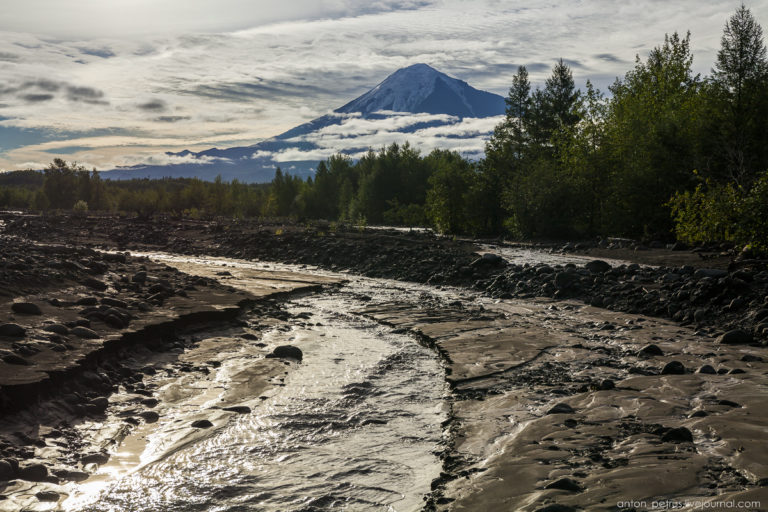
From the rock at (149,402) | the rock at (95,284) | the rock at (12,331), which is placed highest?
the rock at (12,331)

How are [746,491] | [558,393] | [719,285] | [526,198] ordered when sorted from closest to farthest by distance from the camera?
[746,491], [558,393], [719,285], [526,198]

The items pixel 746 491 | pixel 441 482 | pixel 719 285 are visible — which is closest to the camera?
Answer: pixel 746 491

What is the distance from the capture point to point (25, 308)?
39.3 feet

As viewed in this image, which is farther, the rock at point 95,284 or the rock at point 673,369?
the rock at point 95,284

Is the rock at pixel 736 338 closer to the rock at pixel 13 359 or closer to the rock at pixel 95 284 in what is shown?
the rock at pixel 13 359

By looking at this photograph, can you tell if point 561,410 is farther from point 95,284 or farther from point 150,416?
point 95,284

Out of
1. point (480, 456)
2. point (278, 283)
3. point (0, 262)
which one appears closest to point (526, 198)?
point (278, 283)

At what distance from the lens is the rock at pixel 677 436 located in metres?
6.54

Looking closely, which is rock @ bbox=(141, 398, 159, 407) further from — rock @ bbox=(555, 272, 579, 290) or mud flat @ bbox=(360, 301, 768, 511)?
rock @ bbox=(555, 272, 579, 290)

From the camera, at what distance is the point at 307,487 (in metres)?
6.28

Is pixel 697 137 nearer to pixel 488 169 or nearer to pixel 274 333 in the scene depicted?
pixel 488 169

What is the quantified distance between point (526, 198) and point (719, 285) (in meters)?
25.8

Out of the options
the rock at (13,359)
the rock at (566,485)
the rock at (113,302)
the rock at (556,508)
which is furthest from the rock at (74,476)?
the rock at (113,302)

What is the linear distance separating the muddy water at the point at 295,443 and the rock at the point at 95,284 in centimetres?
588
